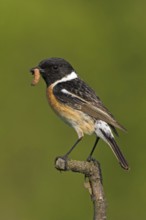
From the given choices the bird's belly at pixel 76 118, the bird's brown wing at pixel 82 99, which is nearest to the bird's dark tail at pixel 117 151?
the bird's brown wing at pixel 82 99

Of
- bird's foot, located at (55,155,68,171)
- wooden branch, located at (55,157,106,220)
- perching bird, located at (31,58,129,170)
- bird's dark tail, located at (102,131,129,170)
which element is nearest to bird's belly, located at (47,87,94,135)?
perching bird, located at (31,58,129,170)

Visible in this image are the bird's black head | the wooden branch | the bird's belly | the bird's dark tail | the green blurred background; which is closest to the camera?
the wooden branch

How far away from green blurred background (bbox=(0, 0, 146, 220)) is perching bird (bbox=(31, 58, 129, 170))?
256cm

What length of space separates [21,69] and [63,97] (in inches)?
174

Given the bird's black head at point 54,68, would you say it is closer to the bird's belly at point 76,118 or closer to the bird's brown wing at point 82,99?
the bird's brown wing at point 82,99

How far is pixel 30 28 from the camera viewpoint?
12164 mm

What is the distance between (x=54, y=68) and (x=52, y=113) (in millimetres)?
3542

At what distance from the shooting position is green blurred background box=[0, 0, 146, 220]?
9.70 m

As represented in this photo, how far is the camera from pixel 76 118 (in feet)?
21.7

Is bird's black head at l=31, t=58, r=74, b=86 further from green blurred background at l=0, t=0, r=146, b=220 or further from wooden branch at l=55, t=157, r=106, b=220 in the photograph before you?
green blurred background at l=0, t=0, r=146, b=220

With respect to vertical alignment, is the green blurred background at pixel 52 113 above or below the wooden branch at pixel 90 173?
above

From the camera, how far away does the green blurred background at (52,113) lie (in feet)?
31.8

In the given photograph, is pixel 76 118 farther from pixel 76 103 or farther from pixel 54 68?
pixel 54 68

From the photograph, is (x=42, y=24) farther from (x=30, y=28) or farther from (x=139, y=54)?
(x=139, y=54)
